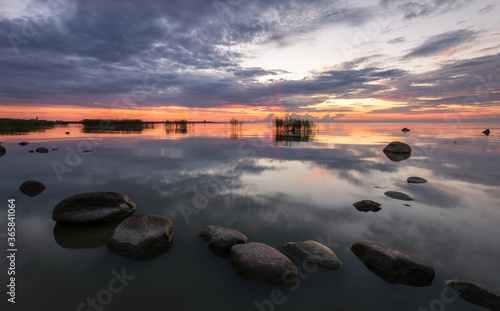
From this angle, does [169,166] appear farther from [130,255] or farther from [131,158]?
[130,255]

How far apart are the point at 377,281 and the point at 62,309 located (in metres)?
5.71

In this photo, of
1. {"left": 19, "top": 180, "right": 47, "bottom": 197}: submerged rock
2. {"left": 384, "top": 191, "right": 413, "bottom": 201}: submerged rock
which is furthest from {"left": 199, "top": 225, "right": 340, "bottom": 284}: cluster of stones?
{"left": 19, "top": 180, "right": 47, "bottom": 197}: submerged rock

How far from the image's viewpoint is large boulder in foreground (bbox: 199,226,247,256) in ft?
17.2

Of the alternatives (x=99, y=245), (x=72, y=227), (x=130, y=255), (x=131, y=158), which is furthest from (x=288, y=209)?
(x=131, y=158)

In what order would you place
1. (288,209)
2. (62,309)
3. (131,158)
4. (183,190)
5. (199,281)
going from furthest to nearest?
(131,158)
(183,190)
(288,209)
(199,281)
(62,309)

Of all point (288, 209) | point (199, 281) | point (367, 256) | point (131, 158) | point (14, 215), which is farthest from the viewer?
point (131, 158)

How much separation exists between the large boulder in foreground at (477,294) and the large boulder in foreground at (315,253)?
2.11 m

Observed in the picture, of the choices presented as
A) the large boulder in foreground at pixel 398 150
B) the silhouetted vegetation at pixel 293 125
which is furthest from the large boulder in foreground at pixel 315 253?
the silhouetted vegetation at pixel 293 125

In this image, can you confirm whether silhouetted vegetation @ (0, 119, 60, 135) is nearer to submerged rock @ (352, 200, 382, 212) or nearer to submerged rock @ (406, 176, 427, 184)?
submerged rock @ (352, 200, 382, 212)

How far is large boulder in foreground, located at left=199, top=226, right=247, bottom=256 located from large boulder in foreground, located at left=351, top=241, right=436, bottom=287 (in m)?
2.97

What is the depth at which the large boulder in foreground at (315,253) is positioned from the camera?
4.72m

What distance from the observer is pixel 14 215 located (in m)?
6.93

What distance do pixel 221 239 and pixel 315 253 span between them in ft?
7.34

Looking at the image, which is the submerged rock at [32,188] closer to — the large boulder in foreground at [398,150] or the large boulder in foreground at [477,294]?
the large boulder in foreground at [477,294]
